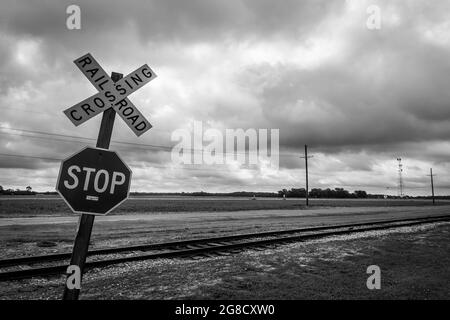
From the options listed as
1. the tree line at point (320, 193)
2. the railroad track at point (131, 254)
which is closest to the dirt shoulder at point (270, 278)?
the railroad track at point (131, 254)

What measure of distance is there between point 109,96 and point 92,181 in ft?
3.26

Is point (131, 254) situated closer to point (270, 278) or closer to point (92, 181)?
point (270, 278)

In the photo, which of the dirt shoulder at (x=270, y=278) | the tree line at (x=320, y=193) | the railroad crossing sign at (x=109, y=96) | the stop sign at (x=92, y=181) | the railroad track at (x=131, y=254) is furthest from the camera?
the tree line at (x=320, y=193)

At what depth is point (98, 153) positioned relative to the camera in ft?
11.0

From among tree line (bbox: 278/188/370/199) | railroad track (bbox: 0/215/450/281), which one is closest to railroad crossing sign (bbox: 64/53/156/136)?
railroad track (bbox: 0/215/450/281)

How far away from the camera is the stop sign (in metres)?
3.18

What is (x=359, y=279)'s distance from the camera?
641 cm

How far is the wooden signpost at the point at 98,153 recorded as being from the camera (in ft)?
10.6

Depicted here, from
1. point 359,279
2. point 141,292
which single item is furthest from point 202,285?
point 359,279

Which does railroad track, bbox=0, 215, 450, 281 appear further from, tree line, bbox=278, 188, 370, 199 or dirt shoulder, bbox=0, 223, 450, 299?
tree line, bbox=278, 188, 370, 199

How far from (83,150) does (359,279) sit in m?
5.93

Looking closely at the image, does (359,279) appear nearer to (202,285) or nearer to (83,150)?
(202,285)

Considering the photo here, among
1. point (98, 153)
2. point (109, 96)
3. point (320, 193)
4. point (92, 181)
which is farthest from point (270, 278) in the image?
point (320, 193)

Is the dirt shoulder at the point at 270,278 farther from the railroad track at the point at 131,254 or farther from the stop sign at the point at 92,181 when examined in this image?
the stop sign at the point at 92,181
